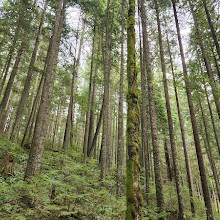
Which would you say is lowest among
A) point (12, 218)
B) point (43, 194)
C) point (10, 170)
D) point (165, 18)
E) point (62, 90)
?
point (12, 218)

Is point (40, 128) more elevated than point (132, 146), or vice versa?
point (40, 128)

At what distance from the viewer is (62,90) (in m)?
17.8

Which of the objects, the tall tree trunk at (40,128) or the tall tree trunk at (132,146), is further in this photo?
the tall tree trunk at (40,128)

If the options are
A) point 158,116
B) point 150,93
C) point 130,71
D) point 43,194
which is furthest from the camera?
point 158,116

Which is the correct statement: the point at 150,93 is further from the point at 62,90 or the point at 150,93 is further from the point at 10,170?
the point at 62,90

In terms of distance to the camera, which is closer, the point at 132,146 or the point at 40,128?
the point at 132,146

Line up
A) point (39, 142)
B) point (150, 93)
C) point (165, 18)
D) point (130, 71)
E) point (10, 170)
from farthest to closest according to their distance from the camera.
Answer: point (165, 18) → point (150, 93) → point (39, 142) → point (10, 170) → point (130, 71)

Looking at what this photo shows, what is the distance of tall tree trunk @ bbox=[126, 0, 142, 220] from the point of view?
3266 millimetres

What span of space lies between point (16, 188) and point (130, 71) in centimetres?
496

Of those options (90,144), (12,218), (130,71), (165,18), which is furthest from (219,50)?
(90,144)

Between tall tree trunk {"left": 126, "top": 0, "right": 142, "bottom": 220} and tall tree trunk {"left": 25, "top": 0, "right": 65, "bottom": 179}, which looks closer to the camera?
tall tree trunk {"left": 126, "top": 0, "right": 142, "bottom": 220}

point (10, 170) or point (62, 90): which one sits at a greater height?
point (62, 90)

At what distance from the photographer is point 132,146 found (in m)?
3.69

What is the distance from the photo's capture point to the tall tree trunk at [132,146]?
3.27 metres
